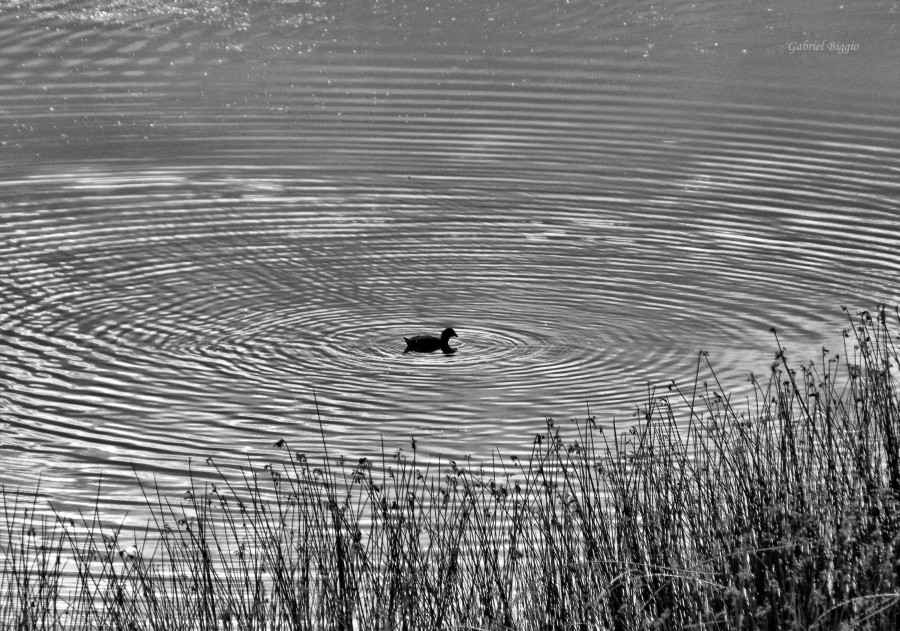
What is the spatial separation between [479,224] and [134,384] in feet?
20.6

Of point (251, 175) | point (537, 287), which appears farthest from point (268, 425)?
point (251, 175)

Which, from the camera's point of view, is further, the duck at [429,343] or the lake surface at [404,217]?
the duck at [429,343]

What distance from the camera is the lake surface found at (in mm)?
12031

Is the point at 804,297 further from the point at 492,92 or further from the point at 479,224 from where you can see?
the point at 492,92

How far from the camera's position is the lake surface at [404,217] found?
12.0m

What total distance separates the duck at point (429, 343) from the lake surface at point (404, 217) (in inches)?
10.0

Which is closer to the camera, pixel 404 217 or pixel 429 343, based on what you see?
pixel 429 343

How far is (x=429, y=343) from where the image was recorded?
13094mm

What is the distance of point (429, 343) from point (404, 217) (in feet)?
15.9

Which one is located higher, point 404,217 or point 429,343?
point 404,217

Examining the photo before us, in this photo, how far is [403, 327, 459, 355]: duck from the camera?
13062 mm

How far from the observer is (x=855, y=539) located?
6.40m

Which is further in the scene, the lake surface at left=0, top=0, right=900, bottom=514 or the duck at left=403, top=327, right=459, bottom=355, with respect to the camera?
the duck at left=403, top=327, right=459, bottom=355

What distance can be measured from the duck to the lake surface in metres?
0.25
